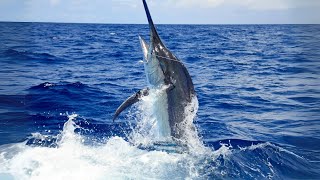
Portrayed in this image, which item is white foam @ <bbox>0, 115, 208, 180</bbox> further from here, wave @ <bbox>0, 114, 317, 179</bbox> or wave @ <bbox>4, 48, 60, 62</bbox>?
wave @ <bbox>4, 48, 60, 62</bbox>

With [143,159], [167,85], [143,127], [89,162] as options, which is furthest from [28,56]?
[167,85]

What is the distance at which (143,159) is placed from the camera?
586cm

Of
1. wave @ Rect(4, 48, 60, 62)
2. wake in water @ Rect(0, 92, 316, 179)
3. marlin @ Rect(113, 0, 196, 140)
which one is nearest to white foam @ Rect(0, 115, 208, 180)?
wake in water @ Rect(0, 92, 316, 179)

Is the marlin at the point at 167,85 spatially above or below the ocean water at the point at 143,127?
above

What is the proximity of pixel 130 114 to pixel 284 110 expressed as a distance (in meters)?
4.48

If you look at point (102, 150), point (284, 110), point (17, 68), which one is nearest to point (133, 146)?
point (102, 150)

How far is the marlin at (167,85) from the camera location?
5461 mm

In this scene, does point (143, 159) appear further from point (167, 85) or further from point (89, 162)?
point (167, 85)

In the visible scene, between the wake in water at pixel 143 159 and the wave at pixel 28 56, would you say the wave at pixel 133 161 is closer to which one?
the wake in water at pixel 143 159

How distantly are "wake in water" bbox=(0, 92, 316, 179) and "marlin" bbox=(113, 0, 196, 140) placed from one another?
0.49 feet

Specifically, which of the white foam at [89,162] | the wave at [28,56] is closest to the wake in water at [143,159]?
the white foam at [89,162]

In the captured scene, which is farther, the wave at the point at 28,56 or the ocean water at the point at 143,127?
the wave at the point at 28,56

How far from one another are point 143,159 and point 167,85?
1.33 metres

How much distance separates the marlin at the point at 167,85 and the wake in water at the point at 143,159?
0.15m
